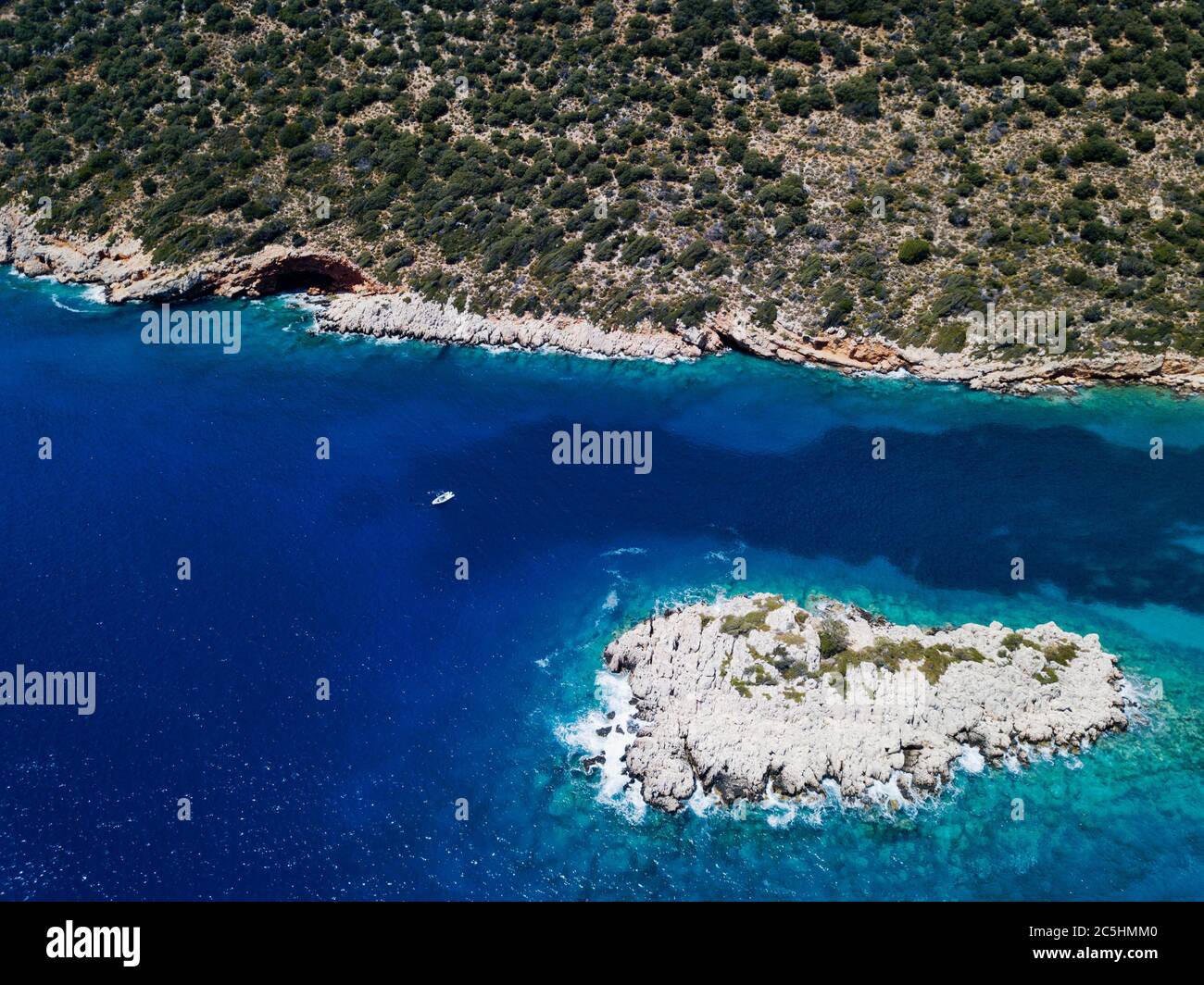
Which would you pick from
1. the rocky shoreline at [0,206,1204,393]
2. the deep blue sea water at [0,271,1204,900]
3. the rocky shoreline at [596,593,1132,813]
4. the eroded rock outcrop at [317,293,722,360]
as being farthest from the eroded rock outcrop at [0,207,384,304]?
the rocky shoreline at [596,593,1132,813]

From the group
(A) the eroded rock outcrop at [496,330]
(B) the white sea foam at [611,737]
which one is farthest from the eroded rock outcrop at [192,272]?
(B) the white sea foam at [611,737]

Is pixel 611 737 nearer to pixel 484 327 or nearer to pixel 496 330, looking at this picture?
pixel 496 330

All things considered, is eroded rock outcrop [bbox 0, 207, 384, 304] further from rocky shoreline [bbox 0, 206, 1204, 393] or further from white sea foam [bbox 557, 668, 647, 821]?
white sea foam [bbox 557, 668, 647, 821]

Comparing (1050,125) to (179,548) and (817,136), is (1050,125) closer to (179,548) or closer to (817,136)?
(817,136)

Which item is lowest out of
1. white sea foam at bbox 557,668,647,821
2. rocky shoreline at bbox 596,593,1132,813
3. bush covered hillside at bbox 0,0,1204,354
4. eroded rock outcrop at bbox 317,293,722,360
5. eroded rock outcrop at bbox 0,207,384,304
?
white sea foam at bbox 557,668,647,821

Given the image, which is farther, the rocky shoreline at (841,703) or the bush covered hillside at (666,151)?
the bush covered hillside at (666,151)

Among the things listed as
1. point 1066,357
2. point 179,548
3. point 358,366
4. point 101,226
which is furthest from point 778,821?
point 101,226

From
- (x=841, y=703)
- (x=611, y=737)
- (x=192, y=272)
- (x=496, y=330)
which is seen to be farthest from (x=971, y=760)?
(x=192, y=272)

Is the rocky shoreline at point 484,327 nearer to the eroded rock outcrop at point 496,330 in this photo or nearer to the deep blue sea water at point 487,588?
the eroded rock outcrop at point 496,330
